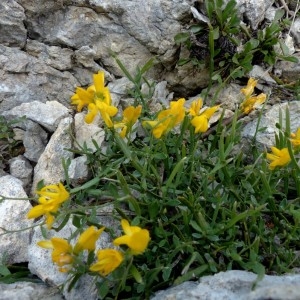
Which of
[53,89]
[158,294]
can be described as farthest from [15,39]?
[158,294]

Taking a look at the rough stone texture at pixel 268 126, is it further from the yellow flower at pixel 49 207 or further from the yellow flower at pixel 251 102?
the yellow flower at pixel 49 207

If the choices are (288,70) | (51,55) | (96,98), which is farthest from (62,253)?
(288,70)

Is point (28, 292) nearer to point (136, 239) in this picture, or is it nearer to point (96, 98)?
point (136, 239)

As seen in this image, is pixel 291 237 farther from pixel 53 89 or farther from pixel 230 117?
pixel 53 89

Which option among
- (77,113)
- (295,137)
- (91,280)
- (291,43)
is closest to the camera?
(91,280)

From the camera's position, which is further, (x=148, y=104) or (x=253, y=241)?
(x=148, y=104)

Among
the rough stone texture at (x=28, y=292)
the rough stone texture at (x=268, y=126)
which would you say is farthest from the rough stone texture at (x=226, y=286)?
the rough stone texture at (x=268, y=126)
